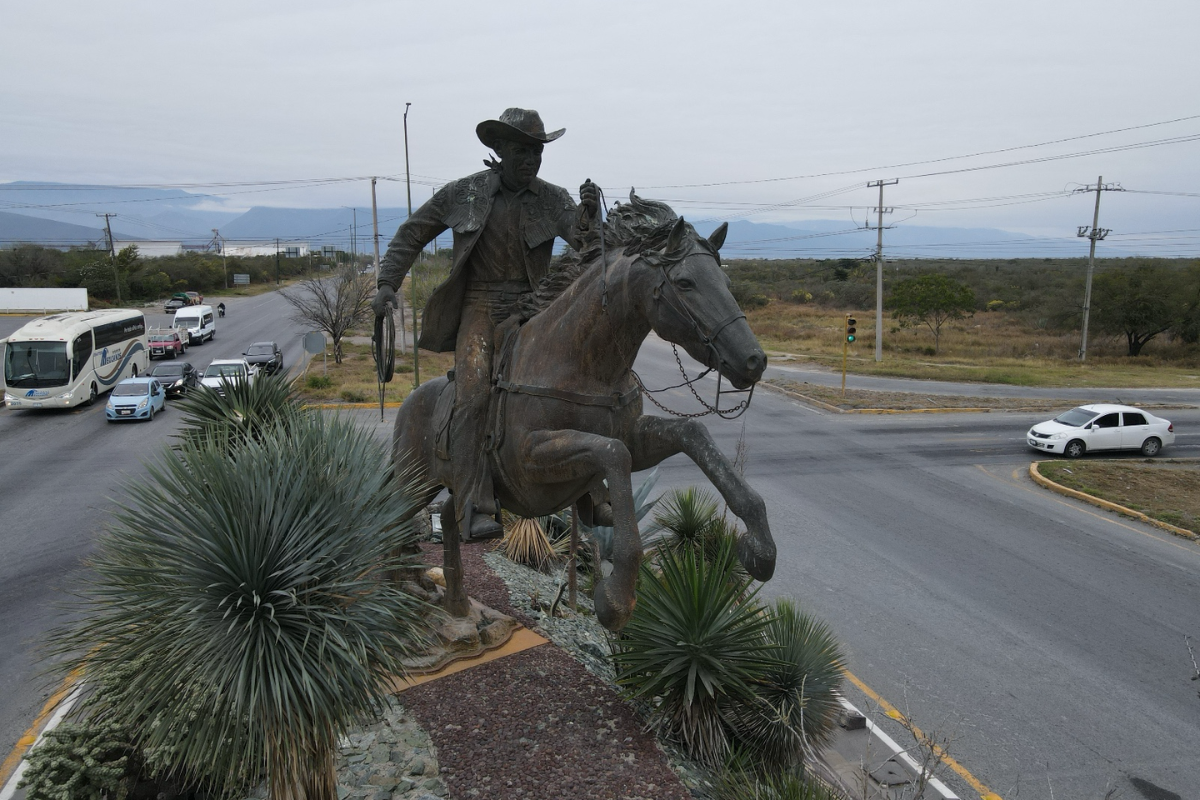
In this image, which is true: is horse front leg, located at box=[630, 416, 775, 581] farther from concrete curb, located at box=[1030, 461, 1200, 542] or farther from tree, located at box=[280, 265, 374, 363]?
tree, located at box=[280, 265, 374, 363]

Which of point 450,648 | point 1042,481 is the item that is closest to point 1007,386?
point 1042,481

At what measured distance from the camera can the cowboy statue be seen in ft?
A: 18.0

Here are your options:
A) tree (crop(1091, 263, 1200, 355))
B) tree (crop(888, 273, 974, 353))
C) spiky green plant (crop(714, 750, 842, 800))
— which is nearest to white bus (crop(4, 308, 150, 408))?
spiky green plant (crop(714, 750, 842, 800))

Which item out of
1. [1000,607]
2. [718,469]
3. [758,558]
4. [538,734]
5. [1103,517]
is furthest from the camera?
[1103,517]

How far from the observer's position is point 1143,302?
43.6 metres

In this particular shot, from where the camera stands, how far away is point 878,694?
28.7 ft

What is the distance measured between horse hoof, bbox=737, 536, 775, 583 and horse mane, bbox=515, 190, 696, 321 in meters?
1.74

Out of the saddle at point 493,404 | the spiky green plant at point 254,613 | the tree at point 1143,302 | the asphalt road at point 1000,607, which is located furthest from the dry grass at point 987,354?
the spiky green plant at point 254,613

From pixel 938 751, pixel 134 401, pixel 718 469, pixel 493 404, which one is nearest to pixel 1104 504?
pixel 938 751

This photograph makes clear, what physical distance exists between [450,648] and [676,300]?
4.10 m

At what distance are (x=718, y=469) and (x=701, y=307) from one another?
3.09 ft

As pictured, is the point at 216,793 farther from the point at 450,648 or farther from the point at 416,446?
the point at 416,446

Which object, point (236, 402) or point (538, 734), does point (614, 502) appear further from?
point (236, 402)

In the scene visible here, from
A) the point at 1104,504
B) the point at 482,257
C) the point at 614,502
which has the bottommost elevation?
the point at 1104,504
